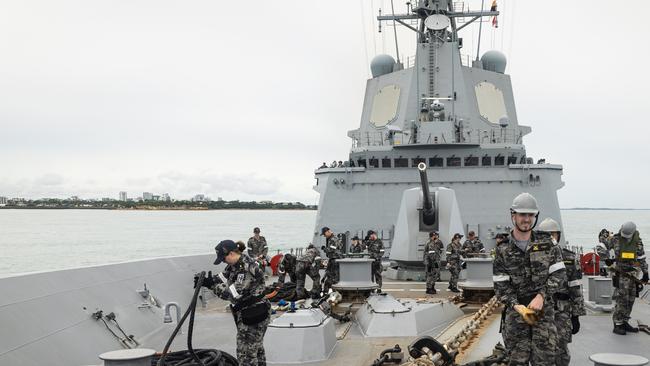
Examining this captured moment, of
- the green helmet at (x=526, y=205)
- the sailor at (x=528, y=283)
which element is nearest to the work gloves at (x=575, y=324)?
the sailor at (x=528, y=283)

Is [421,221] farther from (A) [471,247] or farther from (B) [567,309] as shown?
(B) [567,309]

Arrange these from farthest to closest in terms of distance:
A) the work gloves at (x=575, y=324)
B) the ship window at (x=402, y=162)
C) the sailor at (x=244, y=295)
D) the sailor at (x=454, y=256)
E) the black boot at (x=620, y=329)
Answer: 1. the ship window at (x=402, y=162)
2. the sailor at (x=454, y=256)
3. the black boot at (x=620, y=329)
4. the work gloves at (x=575, y=324)
5. the sailor at (x=244, y=295)

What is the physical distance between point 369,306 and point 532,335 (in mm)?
3219

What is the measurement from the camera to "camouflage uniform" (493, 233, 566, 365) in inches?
128

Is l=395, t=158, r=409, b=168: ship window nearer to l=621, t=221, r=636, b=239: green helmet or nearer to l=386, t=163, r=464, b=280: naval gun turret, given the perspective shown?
l=386, t=163, r=464, b=280: naval gun turret

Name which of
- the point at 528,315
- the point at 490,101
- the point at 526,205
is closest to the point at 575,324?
the point at 528,315

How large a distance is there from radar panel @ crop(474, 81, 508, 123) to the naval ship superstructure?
0.09 feet

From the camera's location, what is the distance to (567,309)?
4133mm

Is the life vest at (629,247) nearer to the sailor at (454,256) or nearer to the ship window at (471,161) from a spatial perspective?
the sailor at (454,256)

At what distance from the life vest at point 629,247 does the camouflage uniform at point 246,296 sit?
3884mm

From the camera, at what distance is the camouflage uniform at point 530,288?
10.6 feet

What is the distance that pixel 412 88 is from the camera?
55.0ft

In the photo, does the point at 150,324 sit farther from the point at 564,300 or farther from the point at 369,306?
the point at 564,300

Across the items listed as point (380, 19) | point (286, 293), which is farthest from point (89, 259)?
point (286, 293)
